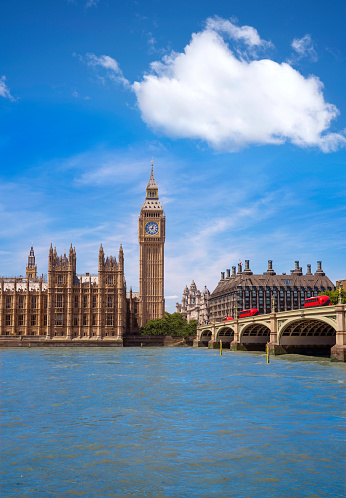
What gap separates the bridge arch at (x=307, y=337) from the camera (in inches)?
3028

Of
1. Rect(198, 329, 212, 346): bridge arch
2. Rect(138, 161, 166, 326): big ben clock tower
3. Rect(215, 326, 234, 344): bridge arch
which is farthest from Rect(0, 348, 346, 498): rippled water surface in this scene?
Rect(138, 161, 166, 326): big ben clock tower

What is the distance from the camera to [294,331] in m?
79.8

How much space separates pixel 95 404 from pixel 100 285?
12383 centimetres

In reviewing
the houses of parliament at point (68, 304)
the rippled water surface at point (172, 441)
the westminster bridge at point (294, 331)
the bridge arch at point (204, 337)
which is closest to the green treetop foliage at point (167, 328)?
the houses of parliament at point (68, 304)

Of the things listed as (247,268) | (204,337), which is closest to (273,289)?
(247,268)

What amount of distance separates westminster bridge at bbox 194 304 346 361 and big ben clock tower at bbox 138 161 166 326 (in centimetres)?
4869

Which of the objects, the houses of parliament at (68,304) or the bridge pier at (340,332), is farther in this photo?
the houses of parliament at (68,304)

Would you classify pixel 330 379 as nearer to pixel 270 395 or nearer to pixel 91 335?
pixel 270 395

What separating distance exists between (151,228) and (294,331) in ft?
341

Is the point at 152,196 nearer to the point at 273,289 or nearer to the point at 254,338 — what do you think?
the point at 273,289

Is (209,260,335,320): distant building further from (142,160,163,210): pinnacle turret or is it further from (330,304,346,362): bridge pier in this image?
(330,304,346,362): bridge pier

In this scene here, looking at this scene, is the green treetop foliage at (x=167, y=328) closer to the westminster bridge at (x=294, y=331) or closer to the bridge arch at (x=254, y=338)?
the westminster bridge at (x=294, y=331)

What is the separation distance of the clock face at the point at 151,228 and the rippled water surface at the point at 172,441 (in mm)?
142420

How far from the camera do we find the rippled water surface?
14.8 metres
